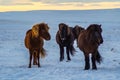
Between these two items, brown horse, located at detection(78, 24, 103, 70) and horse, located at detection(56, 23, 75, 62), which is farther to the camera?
horse, located at detection(56, 23, 75, 62)

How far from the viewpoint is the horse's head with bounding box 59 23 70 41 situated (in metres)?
16.0

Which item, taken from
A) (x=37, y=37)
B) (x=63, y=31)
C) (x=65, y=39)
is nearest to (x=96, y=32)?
(x=37, y=37)

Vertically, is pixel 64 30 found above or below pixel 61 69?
above

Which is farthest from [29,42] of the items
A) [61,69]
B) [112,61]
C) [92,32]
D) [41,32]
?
[112,61]

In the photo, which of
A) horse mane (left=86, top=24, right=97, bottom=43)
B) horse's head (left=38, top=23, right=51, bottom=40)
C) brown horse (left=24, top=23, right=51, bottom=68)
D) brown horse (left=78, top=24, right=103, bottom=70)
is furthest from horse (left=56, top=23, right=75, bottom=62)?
horse mane (left=86, top=24, right=97, bottom=43)

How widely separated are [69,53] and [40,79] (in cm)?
745

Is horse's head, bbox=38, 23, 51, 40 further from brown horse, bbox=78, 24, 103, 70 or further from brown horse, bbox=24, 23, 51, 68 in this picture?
brown horse, bbox=78, 24, 103, 70

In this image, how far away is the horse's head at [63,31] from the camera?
16031mm

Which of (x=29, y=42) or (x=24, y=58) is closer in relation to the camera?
(x=29, y=42)

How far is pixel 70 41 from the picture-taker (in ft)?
56.2

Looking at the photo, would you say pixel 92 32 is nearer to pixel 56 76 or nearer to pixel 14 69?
pixel 56 76

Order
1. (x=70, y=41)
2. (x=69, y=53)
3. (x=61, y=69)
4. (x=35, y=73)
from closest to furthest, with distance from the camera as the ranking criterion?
(x=35, y=73), (x=61, y=69), (x=70, y=41), (x=69, y=53)

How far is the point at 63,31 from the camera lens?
1614 centimetres

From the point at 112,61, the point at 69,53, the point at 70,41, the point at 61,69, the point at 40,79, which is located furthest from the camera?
the point at 69,53
